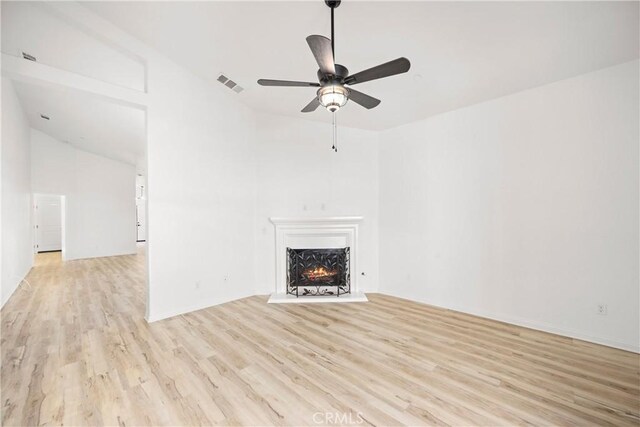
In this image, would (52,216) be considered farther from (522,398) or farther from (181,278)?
(522,398)

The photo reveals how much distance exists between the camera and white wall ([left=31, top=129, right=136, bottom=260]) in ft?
25.2

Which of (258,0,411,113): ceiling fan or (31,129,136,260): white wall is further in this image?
(31,129,136,260): white wall

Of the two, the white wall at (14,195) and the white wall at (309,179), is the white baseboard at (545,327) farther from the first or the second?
the white wall at (14,195)

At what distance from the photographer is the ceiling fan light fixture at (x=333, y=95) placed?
2152mm

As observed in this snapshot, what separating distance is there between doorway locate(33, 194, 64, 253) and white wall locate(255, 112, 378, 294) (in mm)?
9200

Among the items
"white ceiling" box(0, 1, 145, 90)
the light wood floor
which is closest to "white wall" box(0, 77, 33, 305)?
the light wood floor

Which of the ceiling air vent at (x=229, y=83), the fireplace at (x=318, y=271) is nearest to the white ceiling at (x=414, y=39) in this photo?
the ceiling air vent at (x=229, y=83)

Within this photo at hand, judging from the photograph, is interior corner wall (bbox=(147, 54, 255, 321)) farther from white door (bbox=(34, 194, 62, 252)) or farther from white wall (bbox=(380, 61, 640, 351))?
white door (bbox=(34, 194, 62, 252))

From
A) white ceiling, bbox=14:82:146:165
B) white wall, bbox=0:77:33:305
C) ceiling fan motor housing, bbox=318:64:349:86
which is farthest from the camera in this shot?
white ceiling, bbox=14:82:146:165

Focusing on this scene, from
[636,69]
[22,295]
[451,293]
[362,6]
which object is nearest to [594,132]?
[636,69]

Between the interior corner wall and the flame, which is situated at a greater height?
the interior corner wall

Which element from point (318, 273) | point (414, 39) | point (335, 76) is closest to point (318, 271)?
point (318, 273)

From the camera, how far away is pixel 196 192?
13.1ft

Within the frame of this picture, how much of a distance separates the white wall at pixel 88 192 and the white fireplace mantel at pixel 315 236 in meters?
7.76
